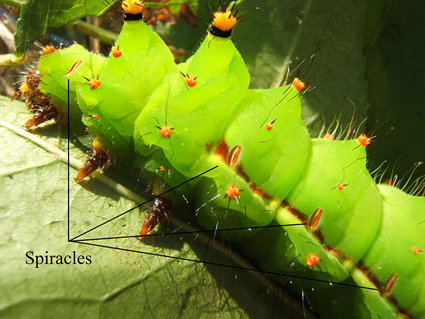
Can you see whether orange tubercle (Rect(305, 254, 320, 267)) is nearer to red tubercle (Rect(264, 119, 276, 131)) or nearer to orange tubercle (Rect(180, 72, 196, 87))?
red tubercle (Rect(264, 119, 276, 131))

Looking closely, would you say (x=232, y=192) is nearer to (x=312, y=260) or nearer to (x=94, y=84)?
(x=312, y=260)

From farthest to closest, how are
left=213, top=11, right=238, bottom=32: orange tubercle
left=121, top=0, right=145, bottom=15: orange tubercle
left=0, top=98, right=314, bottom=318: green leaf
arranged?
left=121, top=0, right=145, bottom=15: orange tubercle < left=213, top=11, right=238, bottom=32: orange tubercle < left=0, top=98, right=314, bottom=318: green leaf

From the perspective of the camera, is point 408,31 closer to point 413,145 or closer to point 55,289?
point 413,145

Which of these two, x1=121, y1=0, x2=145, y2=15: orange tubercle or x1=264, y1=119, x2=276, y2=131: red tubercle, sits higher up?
x1=121, y1=0, x2=145, y2=15: orange tubercle

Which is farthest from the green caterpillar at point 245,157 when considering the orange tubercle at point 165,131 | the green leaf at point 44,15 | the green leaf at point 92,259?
the green leaf at point 44,15

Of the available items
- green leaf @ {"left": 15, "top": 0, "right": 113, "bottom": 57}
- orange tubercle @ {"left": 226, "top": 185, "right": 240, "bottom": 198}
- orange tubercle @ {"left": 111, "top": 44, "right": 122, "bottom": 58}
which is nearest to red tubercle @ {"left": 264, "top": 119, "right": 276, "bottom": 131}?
orange tubercle @ {"left": 226, "top": 185, "right": 240, "bottom": 198}

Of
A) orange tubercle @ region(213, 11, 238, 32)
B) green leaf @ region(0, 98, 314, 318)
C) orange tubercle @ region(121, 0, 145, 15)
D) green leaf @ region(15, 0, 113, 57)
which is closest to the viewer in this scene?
green leaf @ region(0, 98, 314, 318)

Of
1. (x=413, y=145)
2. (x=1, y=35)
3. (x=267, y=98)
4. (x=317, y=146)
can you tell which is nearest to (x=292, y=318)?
(x=317, y=146)
